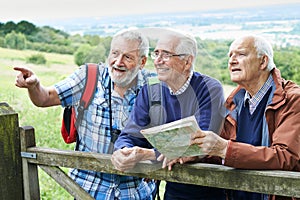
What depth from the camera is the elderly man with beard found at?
74.0 inches

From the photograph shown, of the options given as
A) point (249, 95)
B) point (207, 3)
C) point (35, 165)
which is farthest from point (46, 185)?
point (207, 3)

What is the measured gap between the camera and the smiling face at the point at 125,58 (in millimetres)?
1852

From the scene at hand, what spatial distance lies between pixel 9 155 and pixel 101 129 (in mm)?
758

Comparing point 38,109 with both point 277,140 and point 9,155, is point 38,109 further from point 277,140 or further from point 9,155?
point 277,140

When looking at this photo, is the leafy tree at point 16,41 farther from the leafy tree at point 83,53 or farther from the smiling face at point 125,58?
the smiling face at point 125,58

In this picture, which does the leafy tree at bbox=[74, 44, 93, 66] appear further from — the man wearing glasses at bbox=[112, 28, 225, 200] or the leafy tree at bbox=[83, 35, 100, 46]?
the man wearing glasses at bbox=[112, 28, 225, 200]

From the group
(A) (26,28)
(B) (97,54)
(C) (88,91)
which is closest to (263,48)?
(B) (97,54)

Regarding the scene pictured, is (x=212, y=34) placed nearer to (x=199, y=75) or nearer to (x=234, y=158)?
(x=199, y=75)

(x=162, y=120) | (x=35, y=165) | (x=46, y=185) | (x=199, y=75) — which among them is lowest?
(x=46, y=185)

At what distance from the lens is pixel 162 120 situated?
1915 mm

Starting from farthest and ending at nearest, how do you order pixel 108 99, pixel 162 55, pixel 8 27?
1. pixel 8 27
2. pixel 108 99
3. pixel 162 55

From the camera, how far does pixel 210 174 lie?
2172 millimetres

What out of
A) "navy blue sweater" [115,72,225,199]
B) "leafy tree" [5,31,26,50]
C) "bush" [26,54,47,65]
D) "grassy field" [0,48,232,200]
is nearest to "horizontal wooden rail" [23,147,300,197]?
"navy blue sweater" [115,72,225,199]

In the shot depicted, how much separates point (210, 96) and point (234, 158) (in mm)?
306
